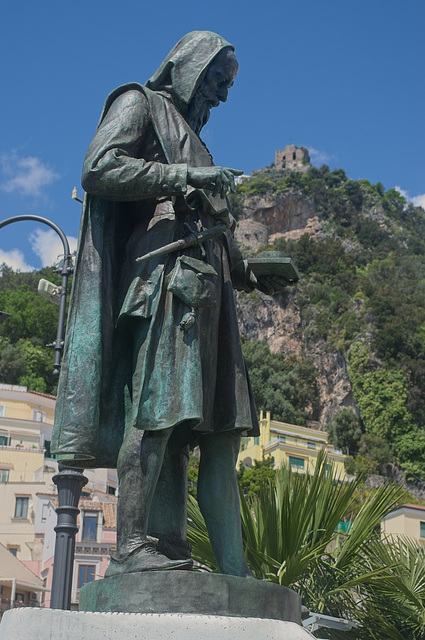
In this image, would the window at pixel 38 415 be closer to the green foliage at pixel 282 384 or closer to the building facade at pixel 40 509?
the building facade at pixel 40 509

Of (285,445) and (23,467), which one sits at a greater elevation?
(285,445)

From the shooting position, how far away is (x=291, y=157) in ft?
513

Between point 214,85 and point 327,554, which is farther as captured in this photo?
point 327,554

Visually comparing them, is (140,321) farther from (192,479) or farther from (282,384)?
(282,384)

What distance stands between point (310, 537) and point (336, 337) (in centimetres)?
8391

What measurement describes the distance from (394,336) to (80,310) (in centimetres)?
8180

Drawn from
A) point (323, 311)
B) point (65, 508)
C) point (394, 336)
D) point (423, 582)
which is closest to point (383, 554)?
point (423, 582)

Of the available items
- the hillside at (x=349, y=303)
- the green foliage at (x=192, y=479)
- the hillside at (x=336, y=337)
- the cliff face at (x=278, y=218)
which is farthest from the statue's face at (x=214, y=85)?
the cliff face at (x=278, y=218)

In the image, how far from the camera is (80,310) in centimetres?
392

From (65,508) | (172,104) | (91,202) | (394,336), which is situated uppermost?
(394,336)

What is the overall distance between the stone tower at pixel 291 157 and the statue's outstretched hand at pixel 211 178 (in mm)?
152517

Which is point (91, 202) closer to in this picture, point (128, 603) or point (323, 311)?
point (128, 603)

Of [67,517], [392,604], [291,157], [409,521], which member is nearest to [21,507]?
[409,521]

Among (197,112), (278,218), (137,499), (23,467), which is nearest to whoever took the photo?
(137,499)
